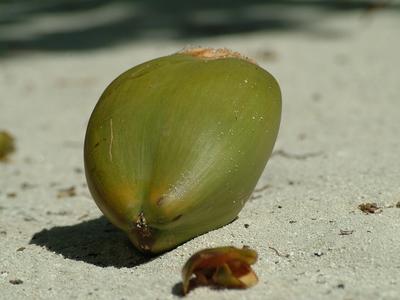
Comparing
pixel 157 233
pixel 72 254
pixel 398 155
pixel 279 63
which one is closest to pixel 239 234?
pixel 157 233

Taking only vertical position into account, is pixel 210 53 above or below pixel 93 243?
above

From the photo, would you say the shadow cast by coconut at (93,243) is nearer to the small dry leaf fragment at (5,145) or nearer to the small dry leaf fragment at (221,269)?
the small dry leaf fragment at (221,269)

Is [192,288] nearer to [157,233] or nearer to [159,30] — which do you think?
[157,233]

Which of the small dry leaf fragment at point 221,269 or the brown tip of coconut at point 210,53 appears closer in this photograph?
the small dry leaf fragment at point 221,269

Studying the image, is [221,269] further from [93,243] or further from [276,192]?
[276,192]

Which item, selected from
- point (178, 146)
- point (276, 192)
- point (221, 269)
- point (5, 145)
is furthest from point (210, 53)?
point (5, 145)

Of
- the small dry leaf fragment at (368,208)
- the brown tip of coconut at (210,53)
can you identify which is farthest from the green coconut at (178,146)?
the small dry leaf fragment at (368,208)
